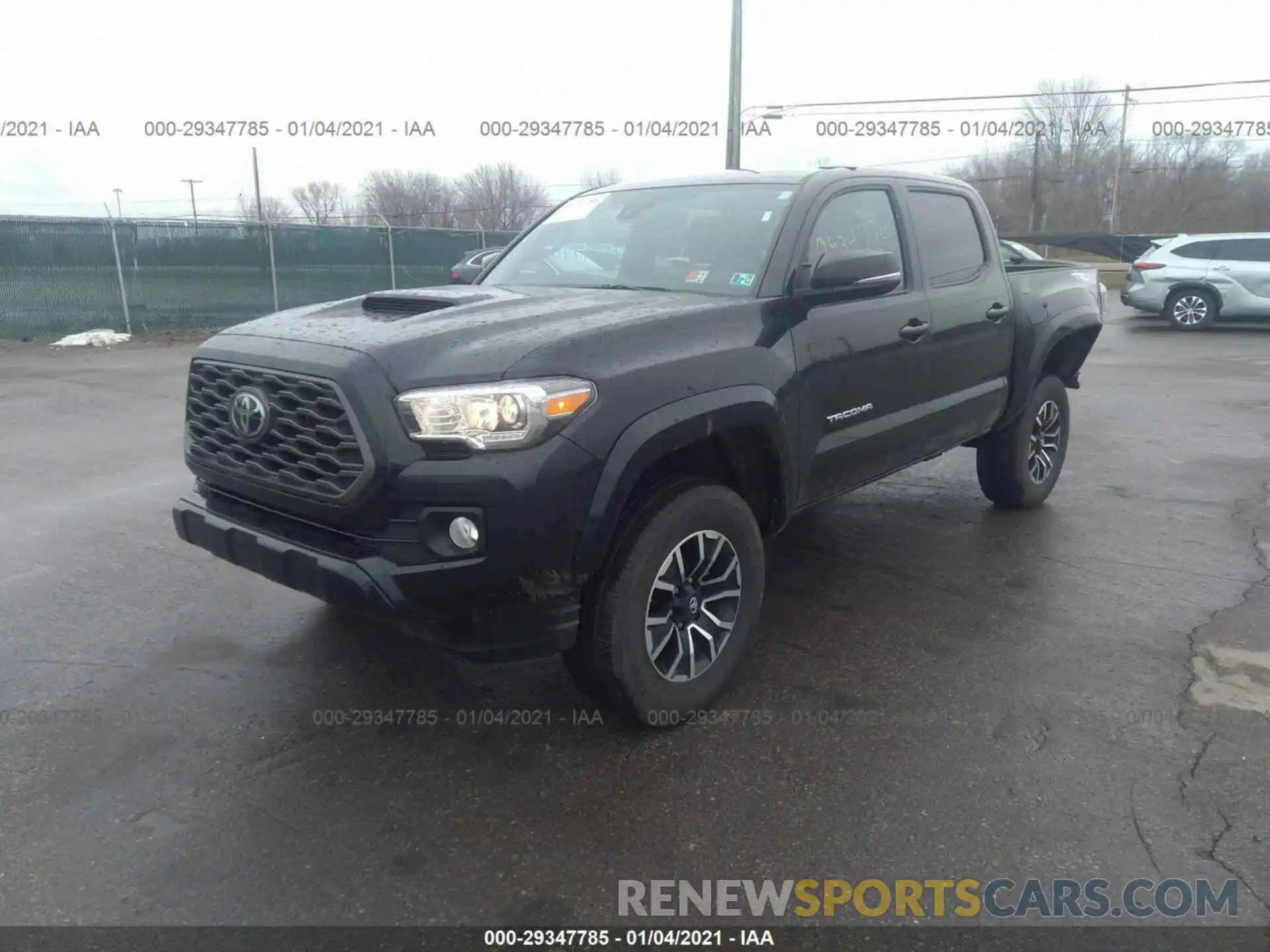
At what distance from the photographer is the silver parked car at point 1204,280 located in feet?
54.9

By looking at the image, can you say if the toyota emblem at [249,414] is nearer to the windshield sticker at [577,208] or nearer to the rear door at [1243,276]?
the windshield sticker at [577,208]

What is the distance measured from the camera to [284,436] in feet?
10.0

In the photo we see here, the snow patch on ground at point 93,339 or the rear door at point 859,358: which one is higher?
the rear door at point 859,358

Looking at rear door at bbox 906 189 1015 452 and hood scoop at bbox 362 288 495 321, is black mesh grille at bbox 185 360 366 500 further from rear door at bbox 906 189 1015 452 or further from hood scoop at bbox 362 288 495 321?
rear door at bbox 906 189 1015 452

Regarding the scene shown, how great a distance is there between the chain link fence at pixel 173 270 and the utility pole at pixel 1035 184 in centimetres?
3923

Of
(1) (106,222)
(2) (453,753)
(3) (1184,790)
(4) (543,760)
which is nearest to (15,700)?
(2) (453,753)

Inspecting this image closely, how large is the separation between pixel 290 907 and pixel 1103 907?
211 cm

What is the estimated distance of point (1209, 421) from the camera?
8945mm

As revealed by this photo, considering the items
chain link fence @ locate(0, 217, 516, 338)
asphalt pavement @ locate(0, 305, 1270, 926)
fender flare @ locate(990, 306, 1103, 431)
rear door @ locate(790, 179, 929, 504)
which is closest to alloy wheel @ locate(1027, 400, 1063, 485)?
fender flare @ locate(990, 306, 1103, 431)

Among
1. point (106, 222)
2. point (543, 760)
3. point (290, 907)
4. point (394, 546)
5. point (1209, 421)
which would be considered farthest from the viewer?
point (106, 222)

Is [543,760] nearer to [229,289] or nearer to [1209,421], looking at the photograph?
[1209,421]

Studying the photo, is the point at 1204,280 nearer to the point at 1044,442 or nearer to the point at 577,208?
the point at 1044,442

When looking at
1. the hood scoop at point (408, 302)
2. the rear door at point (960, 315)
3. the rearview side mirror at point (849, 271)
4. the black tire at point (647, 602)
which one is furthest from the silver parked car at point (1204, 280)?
the hood scoop at point (408, 302)

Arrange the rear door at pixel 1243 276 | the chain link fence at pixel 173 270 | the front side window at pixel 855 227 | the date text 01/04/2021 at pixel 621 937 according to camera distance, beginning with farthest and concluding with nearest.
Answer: the rear door at pixel 1243 276 → the chain link fence at pixel 173 270 → the front side window at pixel 855 227 → the date text 01/04/2021 at pixel 621 937
